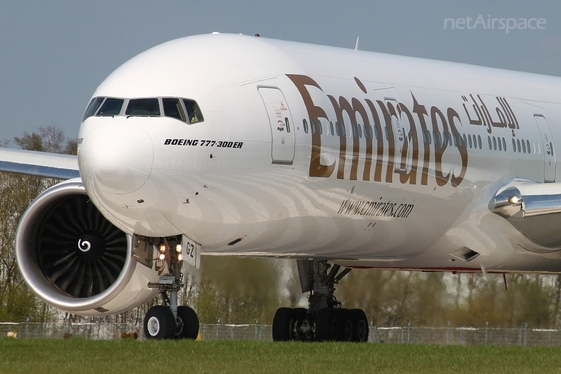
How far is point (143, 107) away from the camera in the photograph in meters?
15.0

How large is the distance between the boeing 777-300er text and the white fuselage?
25mm

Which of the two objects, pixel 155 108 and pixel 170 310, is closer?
pixel 155 108

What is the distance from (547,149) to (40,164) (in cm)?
836

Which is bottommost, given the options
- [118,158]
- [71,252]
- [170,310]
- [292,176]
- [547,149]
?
[170,310]

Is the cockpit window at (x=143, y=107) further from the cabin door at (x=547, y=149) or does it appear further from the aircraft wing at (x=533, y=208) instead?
the cabin door at (x=547, y=149)

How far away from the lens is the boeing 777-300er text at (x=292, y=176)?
14.9m

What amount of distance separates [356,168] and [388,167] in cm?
70

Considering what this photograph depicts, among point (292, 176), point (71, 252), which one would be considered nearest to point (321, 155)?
point (292, 176)

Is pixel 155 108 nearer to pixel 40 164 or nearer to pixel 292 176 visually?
pixel 292 176

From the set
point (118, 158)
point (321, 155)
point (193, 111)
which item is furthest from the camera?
point (321, 155)

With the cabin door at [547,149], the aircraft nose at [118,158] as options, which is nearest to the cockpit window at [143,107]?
the aircraft nose at [118,158]

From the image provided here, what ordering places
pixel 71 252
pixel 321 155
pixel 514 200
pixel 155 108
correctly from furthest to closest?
1. pixel 514 200
2. pixel 71 252
3. pixel 321 155
4. pixel 155 108

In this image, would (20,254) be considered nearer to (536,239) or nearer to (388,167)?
(388,167)

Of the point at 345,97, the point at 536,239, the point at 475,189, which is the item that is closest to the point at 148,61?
the point at 345,97
